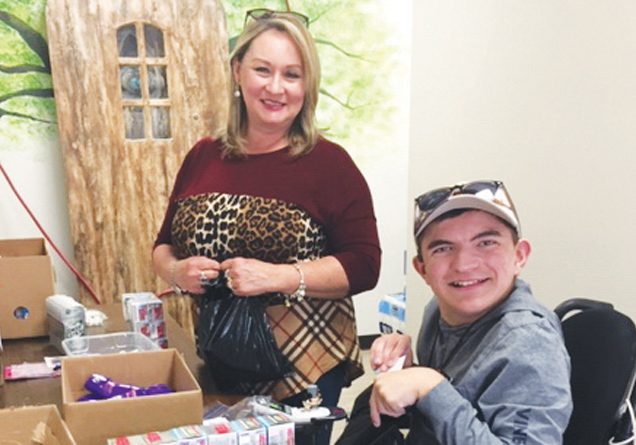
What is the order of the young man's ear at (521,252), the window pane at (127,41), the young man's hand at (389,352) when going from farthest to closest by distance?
the window pane at (127,41)
the young man's hand at (389,352)
the young man's ear at (521,252)

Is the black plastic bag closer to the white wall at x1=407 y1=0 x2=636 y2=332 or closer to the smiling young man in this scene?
the smiling young man

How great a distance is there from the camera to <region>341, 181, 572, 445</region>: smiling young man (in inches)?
37.6

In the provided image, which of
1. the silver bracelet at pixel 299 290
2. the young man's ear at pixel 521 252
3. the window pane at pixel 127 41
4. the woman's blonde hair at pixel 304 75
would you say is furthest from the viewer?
the window pane at pixel 127 41

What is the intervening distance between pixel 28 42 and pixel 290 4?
4.68 ft

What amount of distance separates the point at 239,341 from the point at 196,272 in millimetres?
187

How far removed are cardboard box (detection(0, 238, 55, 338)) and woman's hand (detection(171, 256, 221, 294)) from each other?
21.8 inches

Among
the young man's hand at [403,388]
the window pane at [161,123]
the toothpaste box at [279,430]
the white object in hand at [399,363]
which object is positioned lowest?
the toothpaste box at [279,430]

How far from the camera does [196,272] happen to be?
1.43 metres

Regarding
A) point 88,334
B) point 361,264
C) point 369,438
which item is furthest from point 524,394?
point 88,334

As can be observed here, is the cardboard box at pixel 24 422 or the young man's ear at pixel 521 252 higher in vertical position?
the young man's ear at pixel 521 252

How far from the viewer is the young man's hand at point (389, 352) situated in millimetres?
1302

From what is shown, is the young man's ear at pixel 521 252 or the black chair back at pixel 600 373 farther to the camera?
the young man's ear at pixel 521 252

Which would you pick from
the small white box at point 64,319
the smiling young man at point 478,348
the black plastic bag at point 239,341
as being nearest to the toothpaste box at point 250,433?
the smiling young man at point 478,348

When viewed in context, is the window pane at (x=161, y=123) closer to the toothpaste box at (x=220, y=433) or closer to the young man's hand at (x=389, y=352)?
the young man's hand at (x=389, y=352)
